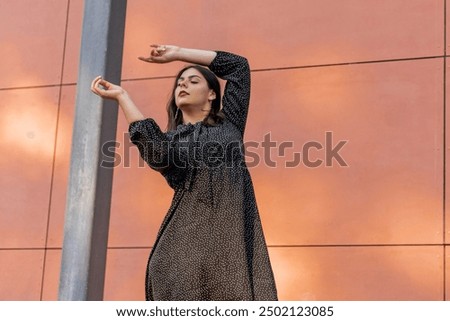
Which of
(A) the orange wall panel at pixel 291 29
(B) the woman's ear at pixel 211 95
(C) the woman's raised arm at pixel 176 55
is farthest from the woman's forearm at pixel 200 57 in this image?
(A) the orange wall panel at pixel 291 29

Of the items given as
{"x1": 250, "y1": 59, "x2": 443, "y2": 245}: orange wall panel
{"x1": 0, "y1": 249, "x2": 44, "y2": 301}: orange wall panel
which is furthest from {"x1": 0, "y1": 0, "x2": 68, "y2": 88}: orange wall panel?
{"x1": 250, "y1": 59, "x2": 443, "y2": 245}: orange wall panel

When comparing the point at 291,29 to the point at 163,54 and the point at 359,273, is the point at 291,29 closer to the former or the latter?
the point at 359,273

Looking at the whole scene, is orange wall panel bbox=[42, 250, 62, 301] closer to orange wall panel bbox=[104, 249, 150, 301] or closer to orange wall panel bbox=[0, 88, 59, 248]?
orange wall panel bbox=[0, 88, 59, 248]

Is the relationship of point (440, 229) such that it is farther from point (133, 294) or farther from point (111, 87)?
point (111, 87)

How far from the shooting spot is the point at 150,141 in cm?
310

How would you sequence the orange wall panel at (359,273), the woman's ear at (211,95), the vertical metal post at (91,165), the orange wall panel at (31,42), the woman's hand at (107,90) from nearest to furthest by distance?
the woman's hand at (107,90)
the woman's ear at (211,95)
the vertical metal post at (91,165)
the orange wall panel at (359,273)
the orange wall panel at (31,42)

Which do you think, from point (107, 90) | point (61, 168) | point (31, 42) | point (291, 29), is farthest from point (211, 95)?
point (31, 42)

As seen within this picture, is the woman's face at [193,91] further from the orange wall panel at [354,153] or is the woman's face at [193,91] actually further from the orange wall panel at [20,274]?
the orange wall panel at [20,274]

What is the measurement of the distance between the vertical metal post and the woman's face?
45 centimetres

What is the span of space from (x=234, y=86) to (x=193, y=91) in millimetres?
153

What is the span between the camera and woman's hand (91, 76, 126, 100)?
3.22m

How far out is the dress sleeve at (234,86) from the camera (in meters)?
3.43

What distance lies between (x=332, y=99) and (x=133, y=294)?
159 cm

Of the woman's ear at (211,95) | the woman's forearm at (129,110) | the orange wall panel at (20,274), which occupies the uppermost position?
the woman's ear at (211,95)
